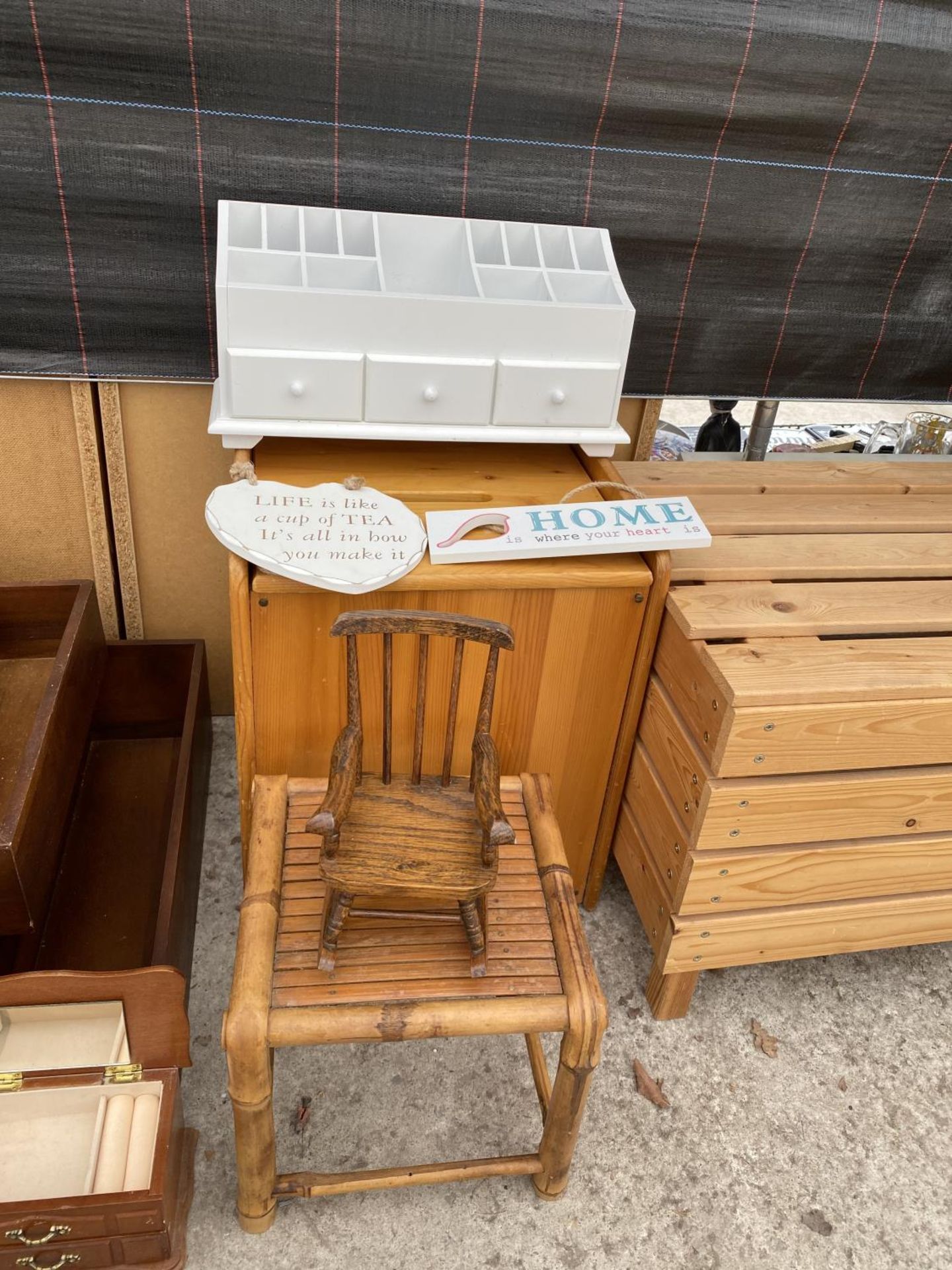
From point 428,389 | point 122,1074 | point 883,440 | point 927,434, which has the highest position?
point 428,389

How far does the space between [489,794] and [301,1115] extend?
0.89 m

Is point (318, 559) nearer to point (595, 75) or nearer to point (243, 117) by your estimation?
point (243, 117)

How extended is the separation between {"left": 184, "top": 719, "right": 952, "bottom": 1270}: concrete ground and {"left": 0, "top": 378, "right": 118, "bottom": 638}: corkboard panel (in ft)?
3.28

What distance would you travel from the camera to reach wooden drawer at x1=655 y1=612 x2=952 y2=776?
1.81 metres

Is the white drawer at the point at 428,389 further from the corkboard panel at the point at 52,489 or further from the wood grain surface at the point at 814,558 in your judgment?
the corkboard panel at the point at 52,489

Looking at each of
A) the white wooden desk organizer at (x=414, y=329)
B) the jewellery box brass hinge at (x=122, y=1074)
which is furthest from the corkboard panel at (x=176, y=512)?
the jewellery box brass hinge at (x=122, y=1074)

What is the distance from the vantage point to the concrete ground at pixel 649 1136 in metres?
1.81

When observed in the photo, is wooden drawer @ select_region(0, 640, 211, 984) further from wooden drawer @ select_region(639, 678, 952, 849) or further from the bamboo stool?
wooden drawer @ select_region(639, 678, 952, 849)

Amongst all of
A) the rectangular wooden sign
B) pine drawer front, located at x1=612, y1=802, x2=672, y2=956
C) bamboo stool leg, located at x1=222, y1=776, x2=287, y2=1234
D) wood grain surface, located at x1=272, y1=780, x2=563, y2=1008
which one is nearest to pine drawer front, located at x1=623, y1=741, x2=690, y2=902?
pine drawer front, located at x1=612, y1=802, x2=672, y2=956

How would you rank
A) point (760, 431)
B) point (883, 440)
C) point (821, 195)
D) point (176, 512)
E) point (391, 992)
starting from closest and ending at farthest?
point (391, 992) < point (821, 195) < point (176, 512) < point (760, 431) < point (883, 440)

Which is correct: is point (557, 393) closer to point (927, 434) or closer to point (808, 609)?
point (808, 609)

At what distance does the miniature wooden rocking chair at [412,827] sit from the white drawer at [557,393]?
603 mm

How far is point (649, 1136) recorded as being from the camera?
2008 mm

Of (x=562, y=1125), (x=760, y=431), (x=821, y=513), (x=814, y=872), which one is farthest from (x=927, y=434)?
(x=562, y=1125)
